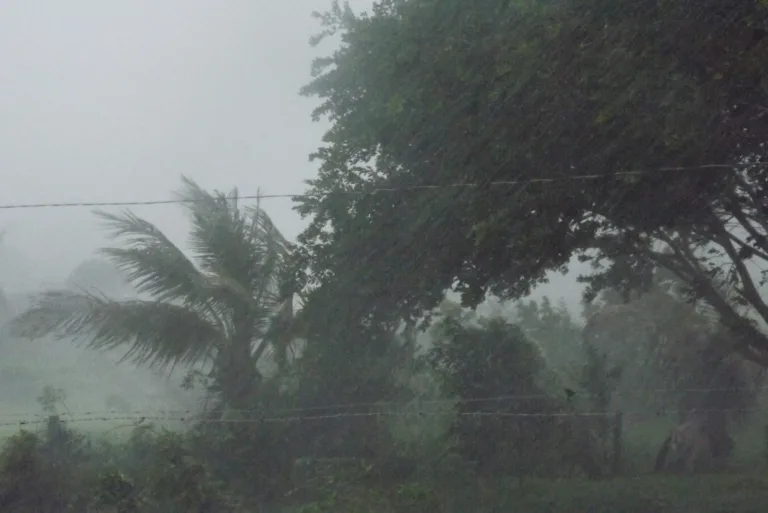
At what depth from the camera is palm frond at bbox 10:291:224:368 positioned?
31.7 ft

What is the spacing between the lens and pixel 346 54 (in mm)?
9617

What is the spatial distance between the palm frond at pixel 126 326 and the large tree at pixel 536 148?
1.98m

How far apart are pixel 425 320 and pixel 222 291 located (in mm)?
2633

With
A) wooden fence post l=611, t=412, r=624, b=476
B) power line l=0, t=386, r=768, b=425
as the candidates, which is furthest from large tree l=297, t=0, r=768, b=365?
wooden fence post l=611, t=412, r=624, b=476

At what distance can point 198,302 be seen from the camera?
1020cm

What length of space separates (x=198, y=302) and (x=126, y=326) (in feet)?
3.10

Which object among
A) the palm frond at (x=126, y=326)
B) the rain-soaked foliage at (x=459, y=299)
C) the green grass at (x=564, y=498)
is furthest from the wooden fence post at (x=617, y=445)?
the palm frond at (x=126, y=326)

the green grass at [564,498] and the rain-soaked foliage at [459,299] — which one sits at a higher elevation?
the rain-soaked foliage at [459,299]

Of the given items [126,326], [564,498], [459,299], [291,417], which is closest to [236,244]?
[126,326]

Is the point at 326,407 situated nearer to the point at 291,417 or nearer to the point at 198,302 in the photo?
the point at 291,417

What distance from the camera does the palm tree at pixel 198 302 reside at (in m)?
9.84

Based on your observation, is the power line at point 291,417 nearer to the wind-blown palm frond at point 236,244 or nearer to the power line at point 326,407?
the power line at point 326,407

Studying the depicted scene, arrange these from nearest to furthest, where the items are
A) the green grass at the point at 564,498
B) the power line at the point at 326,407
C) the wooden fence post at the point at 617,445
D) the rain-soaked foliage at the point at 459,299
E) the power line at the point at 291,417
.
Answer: the rain-soaked foliage at the point at 459,299 < the green grass at the point at 564,498 < the power line at the point at 291,417 < the power line at the point at 326,407 < the wooden fence post at the point at 617,445

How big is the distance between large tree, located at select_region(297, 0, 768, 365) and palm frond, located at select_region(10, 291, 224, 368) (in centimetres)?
198
